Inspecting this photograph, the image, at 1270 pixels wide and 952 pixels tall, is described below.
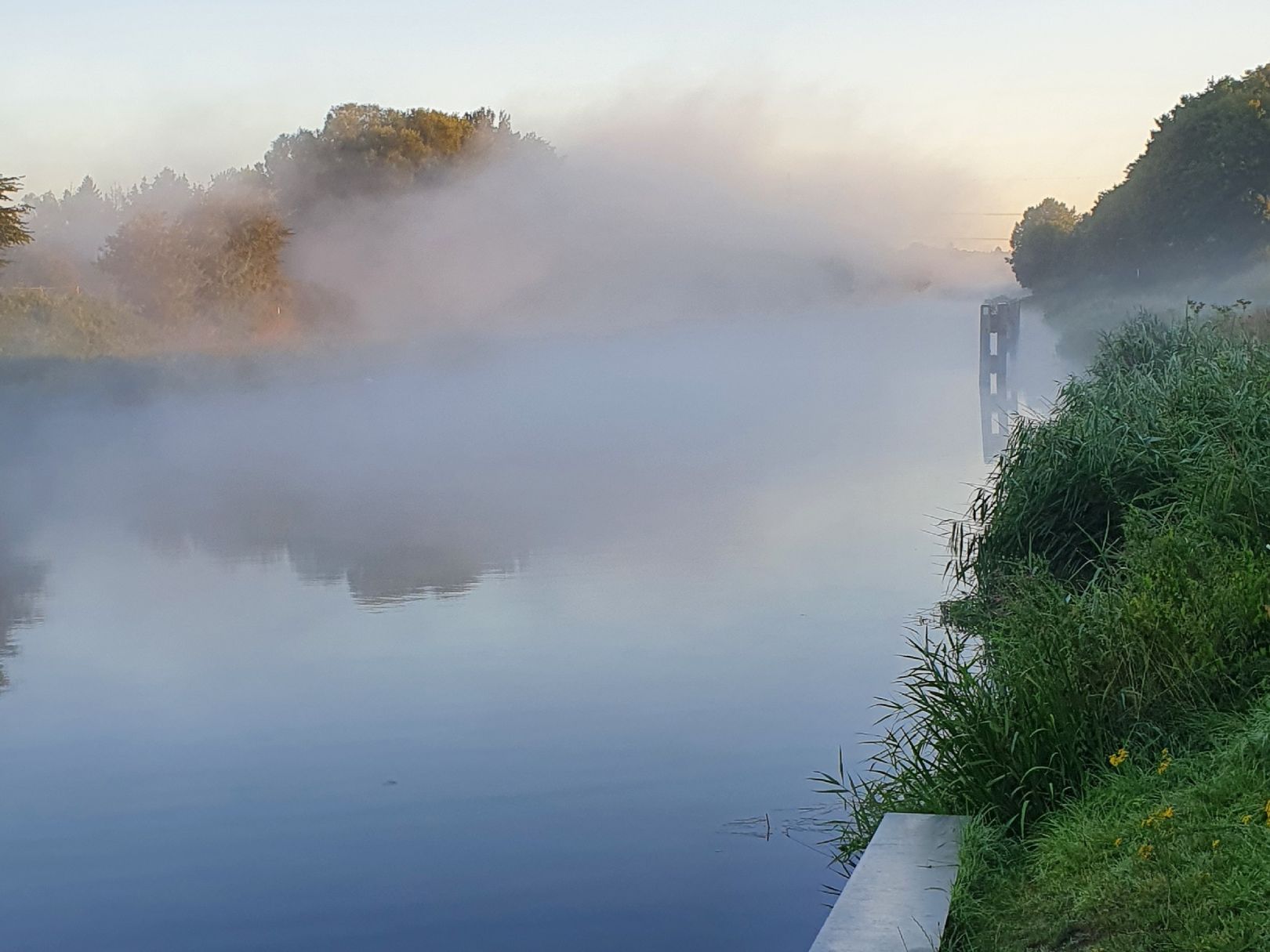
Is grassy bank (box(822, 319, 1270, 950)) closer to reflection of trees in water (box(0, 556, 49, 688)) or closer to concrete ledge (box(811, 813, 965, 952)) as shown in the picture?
concrete ledge (box(811, 813, 965, 952))

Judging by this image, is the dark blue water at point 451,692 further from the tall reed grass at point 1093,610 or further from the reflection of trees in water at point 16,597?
the tall reed grass at point 1093,610

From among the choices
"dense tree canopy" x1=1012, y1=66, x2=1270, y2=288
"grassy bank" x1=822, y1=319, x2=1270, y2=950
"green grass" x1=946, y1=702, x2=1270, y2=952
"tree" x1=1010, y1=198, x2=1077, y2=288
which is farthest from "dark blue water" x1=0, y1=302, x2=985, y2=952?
"tree" x1=1010, y1=198, x2=1077, y2=288

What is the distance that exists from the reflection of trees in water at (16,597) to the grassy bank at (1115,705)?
6.35 m

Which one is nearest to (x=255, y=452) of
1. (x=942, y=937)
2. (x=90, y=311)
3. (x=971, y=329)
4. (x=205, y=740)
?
(x=90, y=311)

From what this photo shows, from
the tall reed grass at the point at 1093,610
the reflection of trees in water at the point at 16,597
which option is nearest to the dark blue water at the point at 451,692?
the reflection of trees in water at the point at 16,597

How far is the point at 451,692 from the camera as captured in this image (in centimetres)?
911

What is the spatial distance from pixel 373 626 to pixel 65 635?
2.32 metres

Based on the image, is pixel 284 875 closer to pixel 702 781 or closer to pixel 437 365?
pixel 702 781

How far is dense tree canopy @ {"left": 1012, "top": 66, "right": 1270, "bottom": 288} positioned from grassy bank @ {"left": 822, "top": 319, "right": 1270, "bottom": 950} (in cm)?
3916

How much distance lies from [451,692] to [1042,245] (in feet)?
250

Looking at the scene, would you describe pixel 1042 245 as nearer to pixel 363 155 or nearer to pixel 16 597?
pixel 363 155

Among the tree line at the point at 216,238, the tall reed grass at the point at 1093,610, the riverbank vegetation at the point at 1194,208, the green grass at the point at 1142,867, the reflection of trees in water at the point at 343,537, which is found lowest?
the green grass at the point at 1142,867

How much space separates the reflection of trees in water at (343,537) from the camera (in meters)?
13.2

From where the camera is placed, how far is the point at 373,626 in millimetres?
11117
